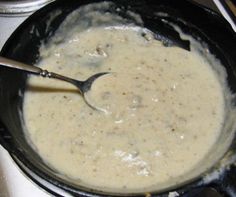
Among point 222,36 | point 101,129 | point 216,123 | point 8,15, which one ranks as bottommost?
point 8,15

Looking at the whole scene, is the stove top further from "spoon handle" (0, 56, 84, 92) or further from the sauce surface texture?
"spoon handle" (0, 56, 84, 92)

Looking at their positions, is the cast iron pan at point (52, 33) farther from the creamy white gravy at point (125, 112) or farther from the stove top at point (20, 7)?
the stove top at point (20, 7)

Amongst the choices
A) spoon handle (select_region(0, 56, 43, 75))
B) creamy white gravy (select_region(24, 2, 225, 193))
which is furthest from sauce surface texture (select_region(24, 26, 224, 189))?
spoon handle (select_region(0, 56, 43, 75))

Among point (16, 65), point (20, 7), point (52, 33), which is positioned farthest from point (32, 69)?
point (20, 7)

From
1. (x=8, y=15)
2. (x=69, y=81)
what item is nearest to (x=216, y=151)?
(x=69, y=81)

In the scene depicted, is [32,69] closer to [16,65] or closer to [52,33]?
[16,65]

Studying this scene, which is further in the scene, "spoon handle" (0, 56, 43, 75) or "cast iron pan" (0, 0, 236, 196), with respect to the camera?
"spoon handle" (0, 56, 43, 75)

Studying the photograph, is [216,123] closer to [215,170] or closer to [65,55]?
[215,170]
